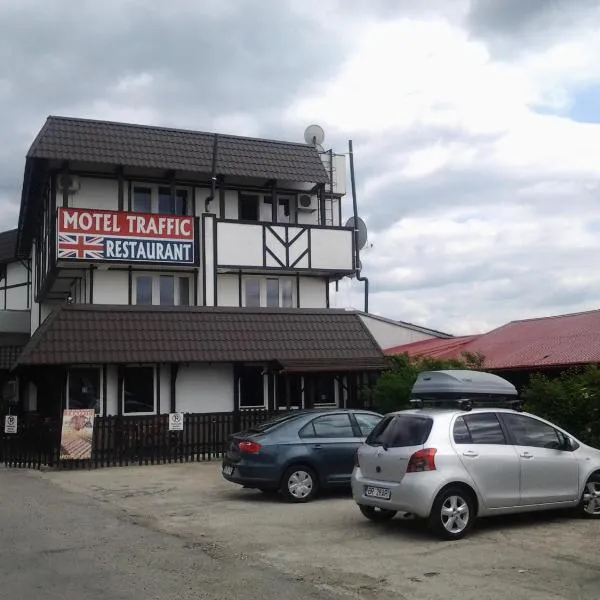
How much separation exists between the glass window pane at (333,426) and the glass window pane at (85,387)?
397 inches

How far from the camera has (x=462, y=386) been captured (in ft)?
36.0

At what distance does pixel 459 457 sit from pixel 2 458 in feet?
45.6

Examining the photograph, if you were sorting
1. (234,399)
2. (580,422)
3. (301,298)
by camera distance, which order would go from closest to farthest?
→ (580,422), (234,399), (301,298)

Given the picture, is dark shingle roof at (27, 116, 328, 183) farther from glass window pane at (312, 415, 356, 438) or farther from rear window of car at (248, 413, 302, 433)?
glass window pane at (312, 415, 356, 438)

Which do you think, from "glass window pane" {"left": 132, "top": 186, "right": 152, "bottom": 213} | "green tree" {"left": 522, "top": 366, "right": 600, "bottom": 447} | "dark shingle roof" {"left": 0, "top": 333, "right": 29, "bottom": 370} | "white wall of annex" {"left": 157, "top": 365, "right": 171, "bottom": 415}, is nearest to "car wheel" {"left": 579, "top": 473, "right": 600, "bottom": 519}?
"green tree" {"left": 522, "top": 366, "right": 600, "bottom": 447}

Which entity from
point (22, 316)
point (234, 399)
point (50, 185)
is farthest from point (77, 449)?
point (22, 316)

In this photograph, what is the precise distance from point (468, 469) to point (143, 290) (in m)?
16.5

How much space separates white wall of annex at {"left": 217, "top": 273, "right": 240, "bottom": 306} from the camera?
80.4 feet

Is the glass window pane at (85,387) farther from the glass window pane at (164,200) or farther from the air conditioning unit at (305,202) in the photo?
the air conditioning unit at (305,202)

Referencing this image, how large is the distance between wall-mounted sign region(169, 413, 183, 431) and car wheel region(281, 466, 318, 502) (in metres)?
7.18

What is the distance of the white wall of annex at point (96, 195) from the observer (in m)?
23.5

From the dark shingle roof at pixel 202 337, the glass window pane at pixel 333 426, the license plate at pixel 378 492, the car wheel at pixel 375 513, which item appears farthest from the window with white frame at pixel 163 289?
the license plate at pixel 378 492

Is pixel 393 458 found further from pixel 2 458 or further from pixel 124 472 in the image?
pixel 2 458

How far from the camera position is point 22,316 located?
32250 millimetres
